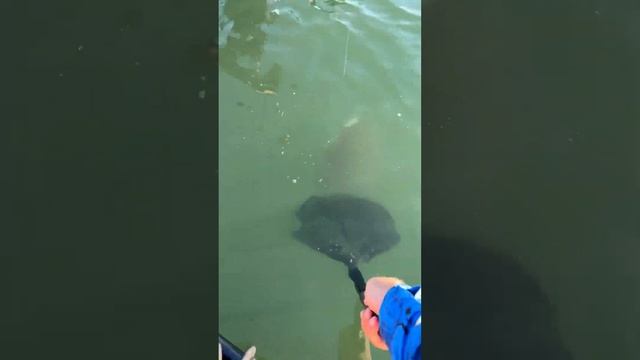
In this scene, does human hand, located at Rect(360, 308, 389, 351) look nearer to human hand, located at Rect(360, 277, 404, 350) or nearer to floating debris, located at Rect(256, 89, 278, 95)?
human hand, located at Rect(360, 277, 404, 350)

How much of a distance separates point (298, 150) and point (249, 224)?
0.54 ft

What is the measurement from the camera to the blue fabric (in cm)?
95

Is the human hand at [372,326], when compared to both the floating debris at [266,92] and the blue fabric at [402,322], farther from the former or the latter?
the floating debris at [266,92]

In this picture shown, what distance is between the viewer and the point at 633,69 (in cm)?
97

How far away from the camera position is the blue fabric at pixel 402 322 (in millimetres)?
950

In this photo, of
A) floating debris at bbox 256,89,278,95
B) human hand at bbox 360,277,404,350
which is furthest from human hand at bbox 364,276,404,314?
floating debris at bbox 256,89,278,95

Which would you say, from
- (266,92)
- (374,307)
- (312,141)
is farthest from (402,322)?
(266,92)

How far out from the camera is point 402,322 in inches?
38.4

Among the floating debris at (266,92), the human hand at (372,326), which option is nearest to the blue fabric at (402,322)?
the human hand at (372,326)
